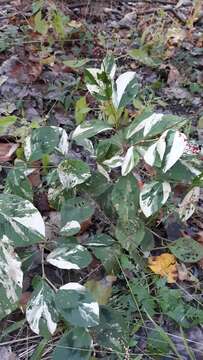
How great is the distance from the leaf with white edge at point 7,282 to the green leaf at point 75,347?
146mm

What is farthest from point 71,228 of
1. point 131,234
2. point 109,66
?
point 109,66

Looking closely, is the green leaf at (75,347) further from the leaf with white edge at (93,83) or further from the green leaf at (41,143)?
the leaf with white edge at (93,83)

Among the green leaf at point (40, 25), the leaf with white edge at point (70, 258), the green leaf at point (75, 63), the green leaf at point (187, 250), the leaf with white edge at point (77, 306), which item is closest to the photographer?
the leaf with white edge at point (77, 306)

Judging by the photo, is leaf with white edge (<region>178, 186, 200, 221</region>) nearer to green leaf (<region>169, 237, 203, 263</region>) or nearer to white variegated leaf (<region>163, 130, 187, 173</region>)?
green leaf (<region>169, 237, 203, 263</region>)

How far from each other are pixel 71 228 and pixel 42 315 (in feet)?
0.82

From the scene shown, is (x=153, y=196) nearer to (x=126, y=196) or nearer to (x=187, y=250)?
(x=126, y=196)

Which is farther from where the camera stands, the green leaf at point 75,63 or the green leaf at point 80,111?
the green leaf at point 75,63

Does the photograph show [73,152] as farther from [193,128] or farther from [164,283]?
[164,283]

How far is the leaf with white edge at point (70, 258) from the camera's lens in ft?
3.89

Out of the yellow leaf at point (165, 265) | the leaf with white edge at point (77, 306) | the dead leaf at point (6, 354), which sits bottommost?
the dead leaf at point (6, 354)

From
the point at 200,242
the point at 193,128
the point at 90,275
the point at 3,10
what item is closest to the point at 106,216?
the point at 90,275

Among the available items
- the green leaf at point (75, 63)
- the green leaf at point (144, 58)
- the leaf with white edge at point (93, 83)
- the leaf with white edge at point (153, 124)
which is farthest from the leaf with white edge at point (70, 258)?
the green leaf at point (144, 58)

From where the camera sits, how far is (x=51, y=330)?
3.65 ft

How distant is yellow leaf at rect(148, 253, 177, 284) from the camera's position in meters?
1.39
